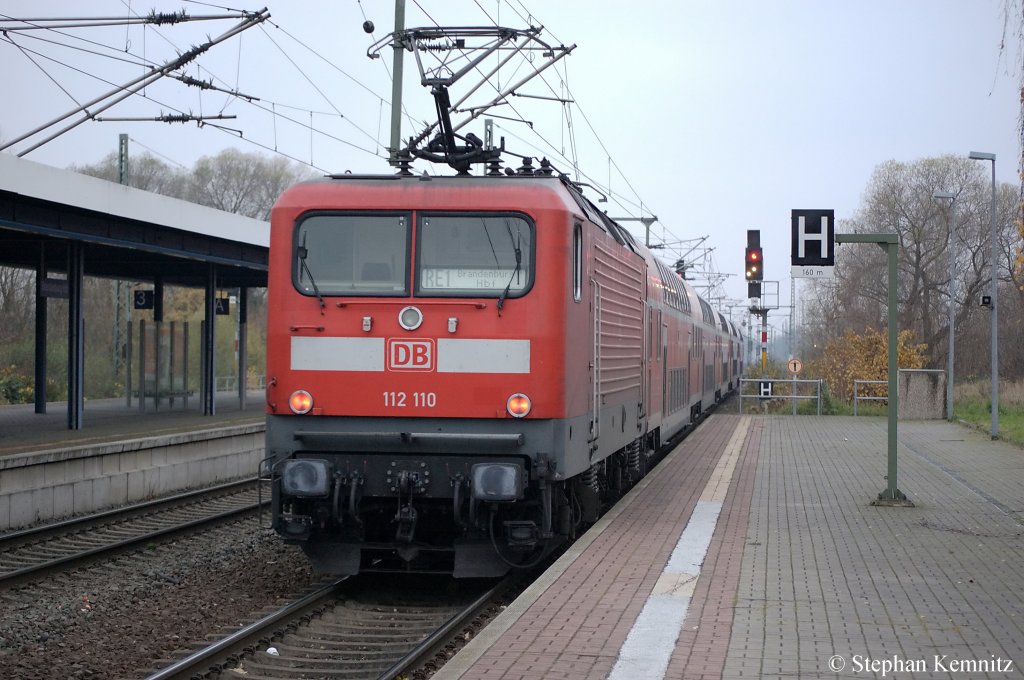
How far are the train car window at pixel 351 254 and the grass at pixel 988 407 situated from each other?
16.8 metres

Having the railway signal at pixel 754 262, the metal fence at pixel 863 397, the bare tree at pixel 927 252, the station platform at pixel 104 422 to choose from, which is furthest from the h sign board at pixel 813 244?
the bare tree at pixel 927 252

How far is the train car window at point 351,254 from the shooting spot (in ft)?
28.8

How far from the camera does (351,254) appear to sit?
8844mm

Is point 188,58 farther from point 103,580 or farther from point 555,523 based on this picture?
point 555,523

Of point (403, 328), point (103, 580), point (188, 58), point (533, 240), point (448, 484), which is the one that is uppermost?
point (188, 58)

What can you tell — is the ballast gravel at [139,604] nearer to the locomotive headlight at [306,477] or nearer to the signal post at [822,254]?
the locomotive headlight at [306,477]

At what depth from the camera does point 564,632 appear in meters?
6.46

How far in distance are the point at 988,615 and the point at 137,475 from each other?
1184cm

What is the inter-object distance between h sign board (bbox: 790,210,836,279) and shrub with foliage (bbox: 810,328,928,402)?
20666mm

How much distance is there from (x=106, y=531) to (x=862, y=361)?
1017 inches

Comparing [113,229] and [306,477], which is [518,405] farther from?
[113,229]

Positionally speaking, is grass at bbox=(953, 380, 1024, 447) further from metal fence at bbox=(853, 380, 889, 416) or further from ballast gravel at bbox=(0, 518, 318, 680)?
ballast gravel at bbox=(0, 518, 318, 680)

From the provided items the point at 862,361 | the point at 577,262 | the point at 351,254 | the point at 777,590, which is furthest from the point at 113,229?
the point at 862,361

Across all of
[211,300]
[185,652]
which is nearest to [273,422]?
[185,652]
